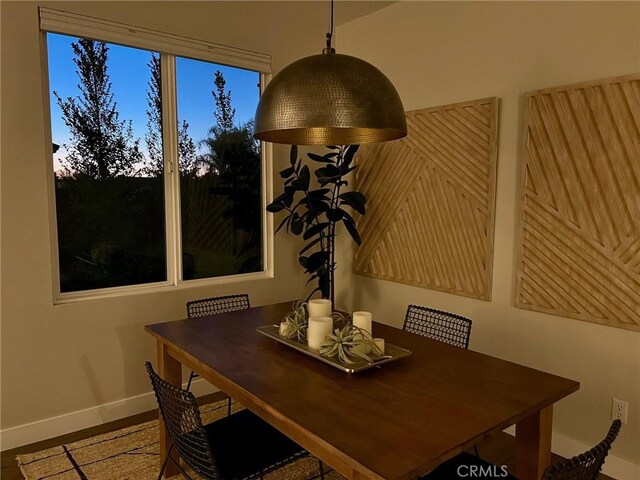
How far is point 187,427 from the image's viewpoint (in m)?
1.66

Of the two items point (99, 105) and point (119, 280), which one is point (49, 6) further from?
point (119, 280)

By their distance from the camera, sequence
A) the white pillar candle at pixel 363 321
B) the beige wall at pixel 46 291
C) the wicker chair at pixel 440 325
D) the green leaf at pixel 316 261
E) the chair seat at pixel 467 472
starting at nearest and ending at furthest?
the chair seat at pixel 467 472
the white pillar candle at pixel 363 321
the wicker chair at pixel 440 325
the beige wall at pixel 46 291
the green leaf at pixel 316 261

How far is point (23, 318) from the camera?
2730 mm

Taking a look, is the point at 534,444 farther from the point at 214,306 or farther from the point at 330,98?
the point at 214,306

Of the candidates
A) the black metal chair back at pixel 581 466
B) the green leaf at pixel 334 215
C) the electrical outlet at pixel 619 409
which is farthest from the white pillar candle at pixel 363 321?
the green leaf at pixel 334 215

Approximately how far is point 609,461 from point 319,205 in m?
2.38

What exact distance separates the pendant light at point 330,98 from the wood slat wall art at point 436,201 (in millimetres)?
1571

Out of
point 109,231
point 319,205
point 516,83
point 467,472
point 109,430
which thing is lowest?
point 109,430

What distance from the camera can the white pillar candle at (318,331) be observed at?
6.44 feet

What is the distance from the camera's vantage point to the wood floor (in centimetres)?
253

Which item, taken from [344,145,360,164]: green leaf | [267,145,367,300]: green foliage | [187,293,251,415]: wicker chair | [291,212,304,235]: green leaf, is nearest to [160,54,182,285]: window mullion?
[187,293,251,415]: wicker chair

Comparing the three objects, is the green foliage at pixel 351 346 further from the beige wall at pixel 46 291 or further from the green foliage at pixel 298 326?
the beige wall at pixel 46 291

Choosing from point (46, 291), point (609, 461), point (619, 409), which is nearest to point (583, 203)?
point (619, 409)

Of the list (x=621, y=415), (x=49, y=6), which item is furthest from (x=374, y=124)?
(x=49, y=6)
